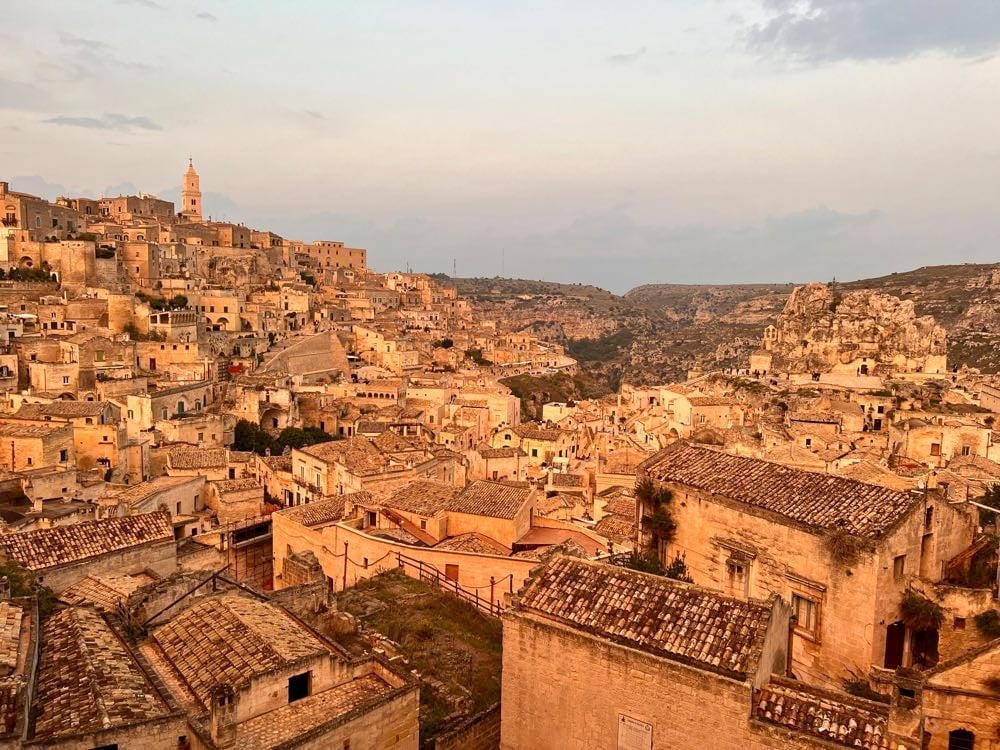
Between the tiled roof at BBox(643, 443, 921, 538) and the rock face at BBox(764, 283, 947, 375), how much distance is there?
5386 centimetres

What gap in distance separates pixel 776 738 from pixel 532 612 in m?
3.17

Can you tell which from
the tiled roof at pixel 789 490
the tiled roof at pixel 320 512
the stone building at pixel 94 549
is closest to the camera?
the tiled roof at pixel 789 490

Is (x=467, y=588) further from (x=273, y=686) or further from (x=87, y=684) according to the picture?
(x=87, y=684)

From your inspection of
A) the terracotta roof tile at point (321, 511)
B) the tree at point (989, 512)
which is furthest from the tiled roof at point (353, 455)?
the tree at point (989, 512)

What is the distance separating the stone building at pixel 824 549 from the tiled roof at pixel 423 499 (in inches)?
307

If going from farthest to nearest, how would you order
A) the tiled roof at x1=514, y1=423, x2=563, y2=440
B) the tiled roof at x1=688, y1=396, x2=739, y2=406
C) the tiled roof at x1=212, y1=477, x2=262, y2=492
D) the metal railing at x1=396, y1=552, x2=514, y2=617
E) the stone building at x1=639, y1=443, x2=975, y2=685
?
the tiled roof at x1=688, y1=396, x2=739, y2=406
the tiled roof at x1=514, y1=423, x2=563, y2=440
the tiled roof at x1=212, y1=477, x2=262, y2=492
the metal railing at x1=396, y1=552, x2=514, y2=617
the stone building at x1=639, y1=443, x2=975, y2=685

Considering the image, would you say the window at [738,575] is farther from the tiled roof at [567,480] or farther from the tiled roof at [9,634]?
the tiled roof at [567,480]

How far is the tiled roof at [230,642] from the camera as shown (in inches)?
351

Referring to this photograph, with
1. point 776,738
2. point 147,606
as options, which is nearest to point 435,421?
point 147,606

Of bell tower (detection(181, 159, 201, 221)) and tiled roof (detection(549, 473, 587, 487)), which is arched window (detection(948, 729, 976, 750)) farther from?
bell tower (detection(181, 159, 201, 221))

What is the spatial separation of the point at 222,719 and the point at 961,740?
787cm

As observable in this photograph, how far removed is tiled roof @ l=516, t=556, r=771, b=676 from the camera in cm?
856

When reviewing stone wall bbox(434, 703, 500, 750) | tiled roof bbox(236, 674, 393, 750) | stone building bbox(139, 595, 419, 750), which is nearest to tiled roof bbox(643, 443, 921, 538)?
stone wall bbox(434, 703, 500, 750)

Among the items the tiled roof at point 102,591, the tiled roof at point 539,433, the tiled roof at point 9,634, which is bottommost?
the tiled roof at point 539,433
